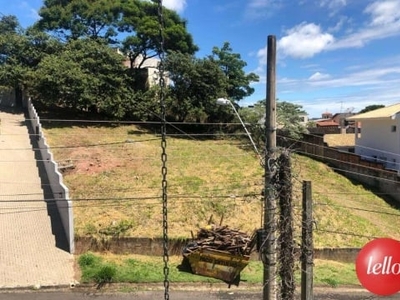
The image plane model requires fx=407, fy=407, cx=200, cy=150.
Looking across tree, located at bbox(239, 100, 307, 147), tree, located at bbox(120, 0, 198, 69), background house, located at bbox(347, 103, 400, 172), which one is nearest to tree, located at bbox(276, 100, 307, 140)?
tree, located at bbox(239, 100, 307, 147)

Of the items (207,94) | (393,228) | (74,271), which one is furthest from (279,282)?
(207,94)

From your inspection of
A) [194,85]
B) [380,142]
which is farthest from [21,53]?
[380,142]

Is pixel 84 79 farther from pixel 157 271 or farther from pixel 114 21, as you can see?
pixel 157 271

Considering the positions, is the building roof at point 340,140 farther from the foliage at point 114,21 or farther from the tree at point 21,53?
the tree at point 21,53

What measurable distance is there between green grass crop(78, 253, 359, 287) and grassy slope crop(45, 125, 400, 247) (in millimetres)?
988

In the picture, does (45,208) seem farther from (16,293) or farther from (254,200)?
(254,200)

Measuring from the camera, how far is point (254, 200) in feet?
56.4

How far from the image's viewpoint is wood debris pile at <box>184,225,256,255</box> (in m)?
12.6

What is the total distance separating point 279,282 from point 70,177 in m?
13.6

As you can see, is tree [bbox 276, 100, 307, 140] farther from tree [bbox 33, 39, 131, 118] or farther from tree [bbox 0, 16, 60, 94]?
tree [bbox 0, 16, 60, 94]

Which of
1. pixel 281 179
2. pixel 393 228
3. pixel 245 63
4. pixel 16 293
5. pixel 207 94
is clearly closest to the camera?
pixel 281 179

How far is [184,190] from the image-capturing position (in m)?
17.6

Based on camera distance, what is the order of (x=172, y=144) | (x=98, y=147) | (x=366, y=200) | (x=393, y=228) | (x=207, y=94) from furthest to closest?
(x=207, y=94), (x=172, y=144), (x=98, y=147), (x=366, y=200), (x=393, y=228)
